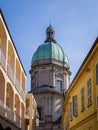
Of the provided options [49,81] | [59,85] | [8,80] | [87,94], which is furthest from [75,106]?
[59,85]

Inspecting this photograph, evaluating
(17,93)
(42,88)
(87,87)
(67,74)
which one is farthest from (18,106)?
(67,74)

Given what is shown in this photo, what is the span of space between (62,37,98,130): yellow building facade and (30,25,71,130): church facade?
37.3 metres

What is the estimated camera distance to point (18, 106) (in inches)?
1275

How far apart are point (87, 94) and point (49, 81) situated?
4531cm

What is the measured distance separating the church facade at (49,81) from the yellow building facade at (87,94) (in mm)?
37338

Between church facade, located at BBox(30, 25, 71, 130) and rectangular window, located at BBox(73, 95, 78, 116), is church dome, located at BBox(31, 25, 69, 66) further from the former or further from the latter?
rectangular window, located at BBox(73, 95, 78, 116)

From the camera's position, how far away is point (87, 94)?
24469 mm

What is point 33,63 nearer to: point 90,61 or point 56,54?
point 56,54

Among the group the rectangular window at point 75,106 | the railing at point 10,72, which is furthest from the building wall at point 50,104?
the railing at point 10,72

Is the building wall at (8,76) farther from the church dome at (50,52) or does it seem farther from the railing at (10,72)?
the church dome at (50,52)

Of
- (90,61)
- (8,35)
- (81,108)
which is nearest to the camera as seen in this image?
(90,61)

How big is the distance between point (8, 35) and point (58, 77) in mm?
46117

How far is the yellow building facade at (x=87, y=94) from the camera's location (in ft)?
71.6

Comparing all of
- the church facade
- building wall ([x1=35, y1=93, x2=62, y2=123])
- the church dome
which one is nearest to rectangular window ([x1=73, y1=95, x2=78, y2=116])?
the church facade
